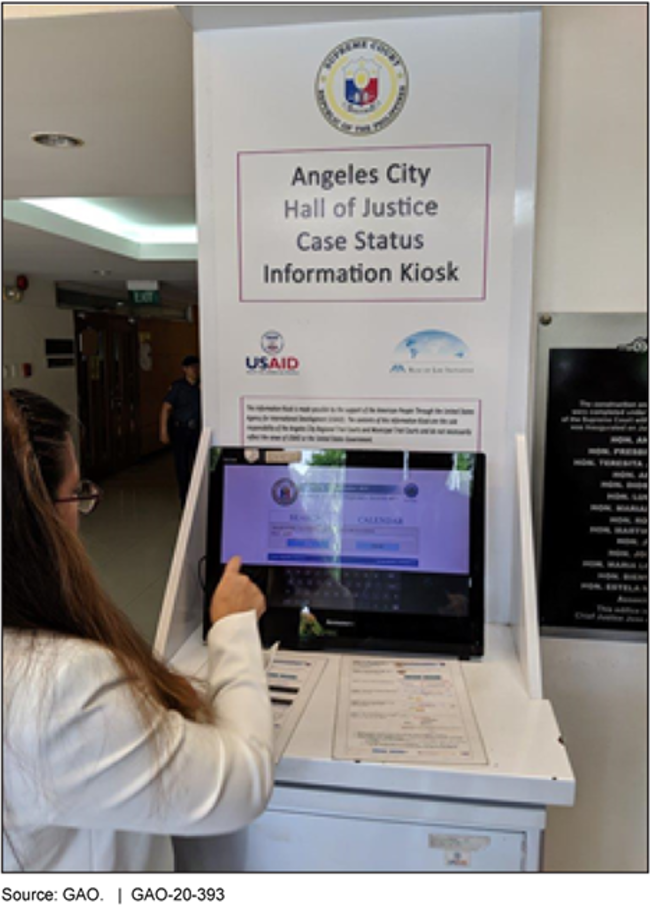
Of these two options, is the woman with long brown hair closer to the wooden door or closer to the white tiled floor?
the white tiled floor

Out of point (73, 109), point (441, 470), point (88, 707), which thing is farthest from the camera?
point (73, 109)

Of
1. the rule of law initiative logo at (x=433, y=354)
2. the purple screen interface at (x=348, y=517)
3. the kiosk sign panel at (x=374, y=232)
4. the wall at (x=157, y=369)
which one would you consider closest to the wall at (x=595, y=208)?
the kiosk sign panel at (x=374, y=232)

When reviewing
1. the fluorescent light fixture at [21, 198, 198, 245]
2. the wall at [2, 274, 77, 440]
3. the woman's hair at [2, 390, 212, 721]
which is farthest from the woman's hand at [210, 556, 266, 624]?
the wall at [2, 274, 77, 440]

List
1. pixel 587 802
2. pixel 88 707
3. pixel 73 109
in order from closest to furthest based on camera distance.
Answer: pixel 88 707 → pixel 587 802 → pixel 73 109

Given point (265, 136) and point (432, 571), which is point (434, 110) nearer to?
point (265, 136)

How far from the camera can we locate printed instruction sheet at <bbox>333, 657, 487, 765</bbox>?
1.04 meters

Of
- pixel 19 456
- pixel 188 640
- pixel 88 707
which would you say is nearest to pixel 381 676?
pixel 188 640

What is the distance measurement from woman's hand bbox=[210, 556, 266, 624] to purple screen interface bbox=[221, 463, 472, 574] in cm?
23

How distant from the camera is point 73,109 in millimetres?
2162

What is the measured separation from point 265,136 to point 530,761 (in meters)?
1.36

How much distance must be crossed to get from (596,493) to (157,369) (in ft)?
32.4

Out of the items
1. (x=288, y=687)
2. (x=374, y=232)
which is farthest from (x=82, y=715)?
(x=374, y=232)

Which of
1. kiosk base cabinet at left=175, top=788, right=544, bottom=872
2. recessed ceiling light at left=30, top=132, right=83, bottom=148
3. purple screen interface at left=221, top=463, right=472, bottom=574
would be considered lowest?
kiosk base cabinet at left=175, top=788, right=544, bottom=872

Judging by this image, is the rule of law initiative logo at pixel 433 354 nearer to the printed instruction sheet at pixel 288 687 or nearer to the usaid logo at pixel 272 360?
the usaid logo at pixel 272 360
